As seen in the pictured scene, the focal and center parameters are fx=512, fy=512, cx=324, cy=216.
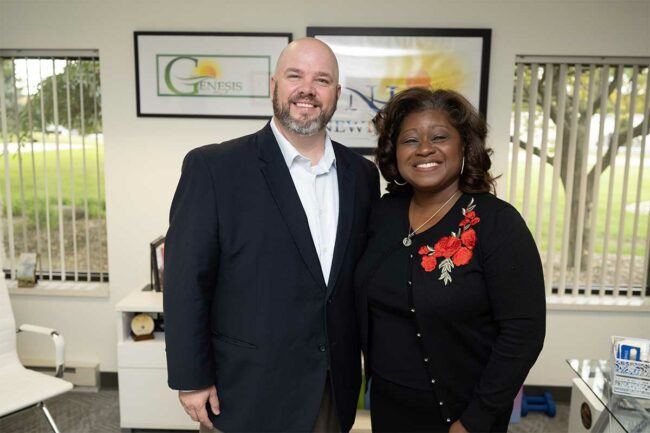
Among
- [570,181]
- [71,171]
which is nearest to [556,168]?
[570,181]

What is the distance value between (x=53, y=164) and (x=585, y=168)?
324 centimetres

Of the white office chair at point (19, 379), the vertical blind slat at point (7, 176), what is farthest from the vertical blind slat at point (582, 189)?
the vertical blind slat at point (7, 176)

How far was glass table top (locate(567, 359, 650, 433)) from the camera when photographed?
1.73 m

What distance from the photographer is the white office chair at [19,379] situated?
225cm

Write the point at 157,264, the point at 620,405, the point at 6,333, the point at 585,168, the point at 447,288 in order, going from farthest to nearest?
1. the point at 585,168
2. the point at 157,264
3. the point at 6,333
4. the point at 620,405
5. the point at 447,288

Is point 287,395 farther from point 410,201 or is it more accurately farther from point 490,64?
point 490,64

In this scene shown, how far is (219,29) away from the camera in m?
2.91

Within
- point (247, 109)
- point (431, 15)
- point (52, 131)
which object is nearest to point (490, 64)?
point (431, 15)

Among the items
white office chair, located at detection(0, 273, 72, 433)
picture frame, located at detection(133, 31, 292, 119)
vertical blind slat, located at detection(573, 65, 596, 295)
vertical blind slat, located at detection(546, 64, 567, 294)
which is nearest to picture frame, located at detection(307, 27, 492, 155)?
picture frame, located at detection(133, 31, 292, 119)

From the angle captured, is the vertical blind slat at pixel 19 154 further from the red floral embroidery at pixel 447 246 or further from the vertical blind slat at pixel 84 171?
the red floral embroidery at pixel 447 246

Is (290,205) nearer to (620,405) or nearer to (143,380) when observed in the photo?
(620,405)

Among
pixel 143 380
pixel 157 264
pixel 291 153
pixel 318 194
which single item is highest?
pixel 291 153

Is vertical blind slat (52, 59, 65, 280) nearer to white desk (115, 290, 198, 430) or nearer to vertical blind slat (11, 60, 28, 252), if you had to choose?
vertical blind slat (11, 60, 28, 252)

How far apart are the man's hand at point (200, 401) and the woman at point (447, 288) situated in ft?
1.65
